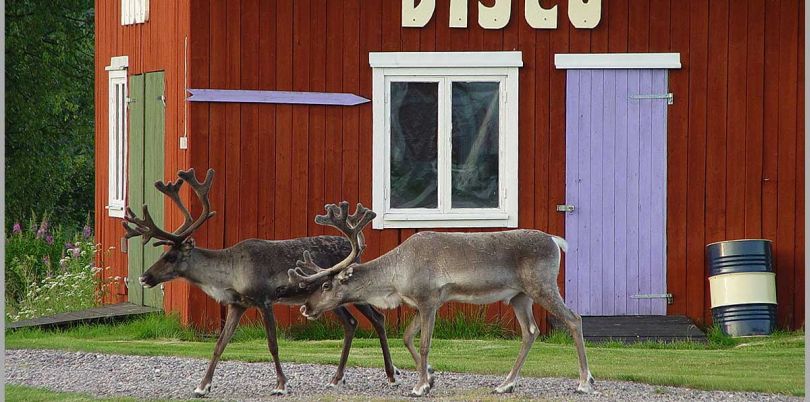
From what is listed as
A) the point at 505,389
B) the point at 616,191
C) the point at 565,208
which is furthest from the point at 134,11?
the point at 505,389

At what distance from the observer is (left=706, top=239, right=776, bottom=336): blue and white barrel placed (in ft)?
49.5

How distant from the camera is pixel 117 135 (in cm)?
1725

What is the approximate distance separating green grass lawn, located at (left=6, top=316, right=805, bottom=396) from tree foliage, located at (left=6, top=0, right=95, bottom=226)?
8892 millimetres

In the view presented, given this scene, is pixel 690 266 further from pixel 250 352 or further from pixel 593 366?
pixel 250 352

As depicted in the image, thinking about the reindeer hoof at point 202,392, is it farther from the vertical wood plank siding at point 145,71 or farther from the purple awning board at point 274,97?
the purple awning board at point 274,97

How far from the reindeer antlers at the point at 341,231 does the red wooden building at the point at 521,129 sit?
4.31m

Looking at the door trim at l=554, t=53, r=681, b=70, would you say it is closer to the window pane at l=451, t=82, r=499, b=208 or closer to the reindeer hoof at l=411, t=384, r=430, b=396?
the window pane at l=451, t=82, r=499, b=208

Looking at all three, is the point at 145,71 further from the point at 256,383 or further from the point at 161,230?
the point at 256,383

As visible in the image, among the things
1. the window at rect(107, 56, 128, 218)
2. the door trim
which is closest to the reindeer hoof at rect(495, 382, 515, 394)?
the door trim

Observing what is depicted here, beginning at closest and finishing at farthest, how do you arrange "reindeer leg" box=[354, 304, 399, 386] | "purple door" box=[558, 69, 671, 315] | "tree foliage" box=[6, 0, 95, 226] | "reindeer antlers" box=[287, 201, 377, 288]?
"reindeer antlers" box=[287, 201, 377, 288]
"reindeer leg" box=[354, 304, 399, 386]
"purple door" box=[558, 69, 671, 315]
"tree foliage" box=[6, 0, 95, 226]

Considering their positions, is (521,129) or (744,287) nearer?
(744,287)

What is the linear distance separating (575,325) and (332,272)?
171cm

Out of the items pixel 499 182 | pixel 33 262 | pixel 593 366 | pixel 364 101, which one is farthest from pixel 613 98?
pixel 33 262

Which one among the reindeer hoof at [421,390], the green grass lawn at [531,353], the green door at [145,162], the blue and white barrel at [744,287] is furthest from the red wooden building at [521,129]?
the reindeer hoof at [421,390]
